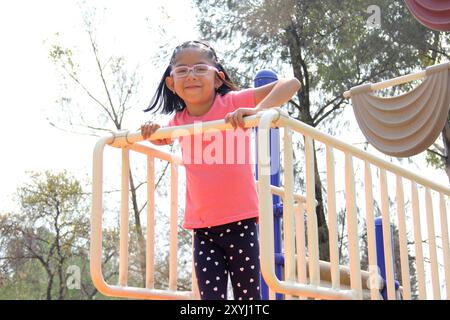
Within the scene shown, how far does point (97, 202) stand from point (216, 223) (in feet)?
1.35

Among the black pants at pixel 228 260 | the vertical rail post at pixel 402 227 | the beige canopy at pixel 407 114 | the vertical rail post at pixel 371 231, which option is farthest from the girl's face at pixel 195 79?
the beige canopy at pixel 407 114

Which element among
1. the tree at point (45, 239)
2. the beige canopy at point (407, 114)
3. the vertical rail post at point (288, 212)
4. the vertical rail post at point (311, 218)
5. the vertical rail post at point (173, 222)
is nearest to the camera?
the vertical rail post at point (288, 212)

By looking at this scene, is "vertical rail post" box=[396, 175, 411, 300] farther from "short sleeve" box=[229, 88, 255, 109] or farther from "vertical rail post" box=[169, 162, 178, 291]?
"vertical rail post" box=[169, 162, 178, 291]

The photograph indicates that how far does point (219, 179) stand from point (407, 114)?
3004 millimetres

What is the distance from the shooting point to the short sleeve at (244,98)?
2.48 meters

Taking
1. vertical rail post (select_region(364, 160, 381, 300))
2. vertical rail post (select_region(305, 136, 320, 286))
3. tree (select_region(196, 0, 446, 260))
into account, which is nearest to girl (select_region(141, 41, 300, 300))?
vertical rail post (select_region(305, 136, 320, 286))

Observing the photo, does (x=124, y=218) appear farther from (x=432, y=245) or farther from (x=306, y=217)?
(x=432, y=245)

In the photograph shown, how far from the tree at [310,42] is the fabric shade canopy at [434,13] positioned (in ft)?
23.9

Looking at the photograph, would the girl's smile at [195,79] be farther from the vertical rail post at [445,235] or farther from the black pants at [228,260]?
the vertical rail post at [445,235]

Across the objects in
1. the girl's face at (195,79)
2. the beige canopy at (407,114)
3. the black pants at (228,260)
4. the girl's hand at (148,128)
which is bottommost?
the black pants at (228,260)

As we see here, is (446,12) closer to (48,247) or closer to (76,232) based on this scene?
(76,232)

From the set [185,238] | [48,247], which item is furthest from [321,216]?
[48,247]

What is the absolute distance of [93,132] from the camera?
41.4 feet
